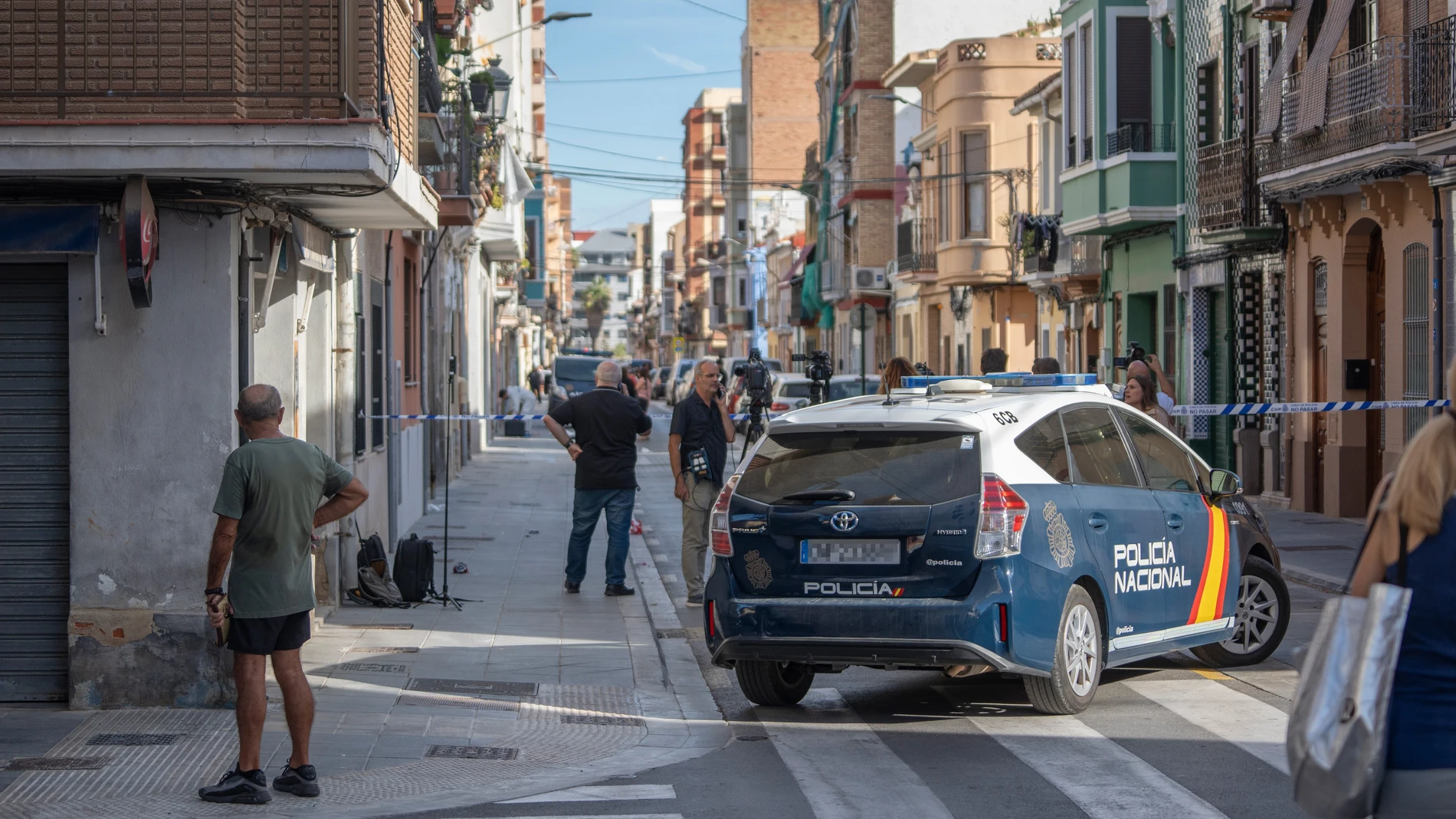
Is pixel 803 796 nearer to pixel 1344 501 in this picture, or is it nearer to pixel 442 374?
pixel 1344 501

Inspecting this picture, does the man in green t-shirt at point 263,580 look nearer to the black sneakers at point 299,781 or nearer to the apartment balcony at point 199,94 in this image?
the black sneakers at point 299,781

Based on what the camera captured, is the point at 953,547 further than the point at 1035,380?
No

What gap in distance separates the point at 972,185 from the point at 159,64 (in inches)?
1403

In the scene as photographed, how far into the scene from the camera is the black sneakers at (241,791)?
7.12 metres

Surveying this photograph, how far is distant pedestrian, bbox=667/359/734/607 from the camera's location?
44.4 feet

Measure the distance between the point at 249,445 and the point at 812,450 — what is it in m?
2.86

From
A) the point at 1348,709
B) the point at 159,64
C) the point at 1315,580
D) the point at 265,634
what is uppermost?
the point at 159,64

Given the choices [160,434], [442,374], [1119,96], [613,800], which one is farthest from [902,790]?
[1119,96]

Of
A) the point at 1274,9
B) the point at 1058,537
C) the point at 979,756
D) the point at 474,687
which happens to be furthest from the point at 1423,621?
the point at 1274,9

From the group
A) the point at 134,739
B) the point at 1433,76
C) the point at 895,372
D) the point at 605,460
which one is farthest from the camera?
the point at 1433,76

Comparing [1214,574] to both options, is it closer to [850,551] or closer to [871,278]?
[850,551]

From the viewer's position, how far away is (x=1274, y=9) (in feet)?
73.8

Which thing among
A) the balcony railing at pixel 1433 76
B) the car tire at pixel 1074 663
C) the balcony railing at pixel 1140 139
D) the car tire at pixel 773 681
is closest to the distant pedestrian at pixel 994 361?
the balcony railing at pixel 1433 76

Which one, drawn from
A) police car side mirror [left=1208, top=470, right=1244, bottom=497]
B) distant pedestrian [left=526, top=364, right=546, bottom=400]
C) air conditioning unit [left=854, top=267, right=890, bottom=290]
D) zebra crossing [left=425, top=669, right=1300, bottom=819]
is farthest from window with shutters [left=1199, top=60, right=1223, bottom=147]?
distant pedestrian [left=526, top=364, right=546, bottom=400]
